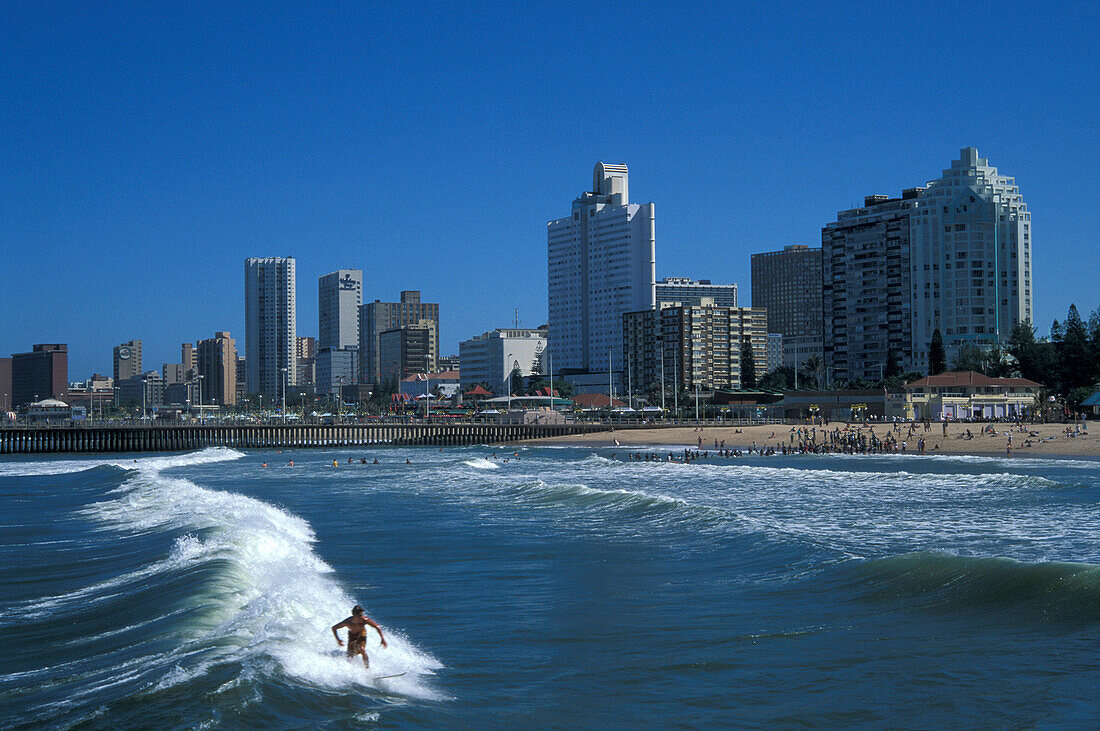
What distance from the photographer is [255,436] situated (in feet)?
319

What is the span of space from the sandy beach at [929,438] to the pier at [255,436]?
4.62 m

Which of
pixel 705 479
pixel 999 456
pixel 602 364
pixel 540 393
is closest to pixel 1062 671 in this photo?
pixel 705 479

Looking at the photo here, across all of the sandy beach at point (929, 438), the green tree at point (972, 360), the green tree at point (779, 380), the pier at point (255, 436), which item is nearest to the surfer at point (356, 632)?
the sandy beach at point (929, 438)

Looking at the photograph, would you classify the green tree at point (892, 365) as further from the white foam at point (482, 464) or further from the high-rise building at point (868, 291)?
the white foam at point (482, 464)

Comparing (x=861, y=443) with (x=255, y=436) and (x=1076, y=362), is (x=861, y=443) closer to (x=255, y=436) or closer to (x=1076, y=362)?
(x=1076, y=362)

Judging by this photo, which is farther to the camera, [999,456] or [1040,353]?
[1040,353]

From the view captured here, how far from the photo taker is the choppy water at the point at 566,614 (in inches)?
442

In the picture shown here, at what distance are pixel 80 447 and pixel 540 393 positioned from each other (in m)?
Result: 75.0

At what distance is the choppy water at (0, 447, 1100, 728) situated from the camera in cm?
1123

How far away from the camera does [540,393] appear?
153000 mm

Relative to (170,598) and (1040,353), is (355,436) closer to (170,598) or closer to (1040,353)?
(1040,353)

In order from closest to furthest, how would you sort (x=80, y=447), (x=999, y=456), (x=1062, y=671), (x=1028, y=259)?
(x=1062, y=671) < (x=999, y=456) < (x=80, y=447) < (x=1028, y=259)

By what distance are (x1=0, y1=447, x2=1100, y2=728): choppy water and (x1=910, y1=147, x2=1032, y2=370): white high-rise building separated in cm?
11647

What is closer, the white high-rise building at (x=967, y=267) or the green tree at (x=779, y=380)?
the white high-rise building at (x=967, y=267)
